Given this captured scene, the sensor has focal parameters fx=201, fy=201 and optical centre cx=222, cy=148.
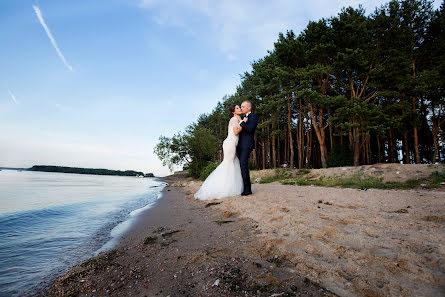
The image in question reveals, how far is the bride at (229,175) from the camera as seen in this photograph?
546 cm

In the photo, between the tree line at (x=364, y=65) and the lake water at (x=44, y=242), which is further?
the tree line at (x=364, y=65)

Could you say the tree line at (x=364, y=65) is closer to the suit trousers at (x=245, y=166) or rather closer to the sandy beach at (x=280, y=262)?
the suit trousers at (x=245, y=166)

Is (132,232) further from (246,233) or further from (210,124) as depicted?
(210,124)

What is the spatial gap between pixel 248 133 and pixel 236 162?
3.07 ft

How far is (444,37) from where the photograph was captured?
1512 cm

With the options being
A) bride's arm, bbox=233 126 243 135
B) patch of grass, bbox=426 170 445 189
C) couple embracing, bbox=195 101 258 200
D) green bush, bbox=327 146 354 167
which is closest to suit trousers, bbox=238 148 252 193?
couple embracing, bbox=195 101 258 200

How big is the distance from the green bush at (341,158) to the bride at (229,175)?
14.4m

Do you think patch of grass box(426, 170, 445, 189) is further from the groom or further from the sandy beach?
the groom

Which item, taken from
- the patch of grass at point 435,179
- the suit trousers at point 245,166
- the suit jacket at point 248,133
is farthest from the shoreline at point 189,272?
the patch of grass at point 435,179

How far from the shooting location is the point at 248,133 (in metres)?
5.32

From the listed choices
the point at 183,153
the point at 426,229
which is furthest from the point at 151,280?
the point at 183,153

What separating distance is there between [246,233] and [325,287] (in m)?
1.23

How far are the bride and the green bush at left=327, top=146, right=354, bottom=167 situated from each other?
14449 mm

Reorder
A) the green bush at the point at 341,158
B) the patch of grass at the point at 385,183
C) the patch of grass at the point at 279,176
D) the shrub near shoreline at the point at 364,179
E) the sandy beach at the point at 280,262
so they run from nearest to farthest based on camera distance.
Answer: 1. the sandy beach at the point at 280,262
2. the patch of grass at the point at 385,183
3. the shrub near shoreline at the point at 364,179
4. the patch of grass at the point at 279,176
5. the green bush at the point at 341,158
